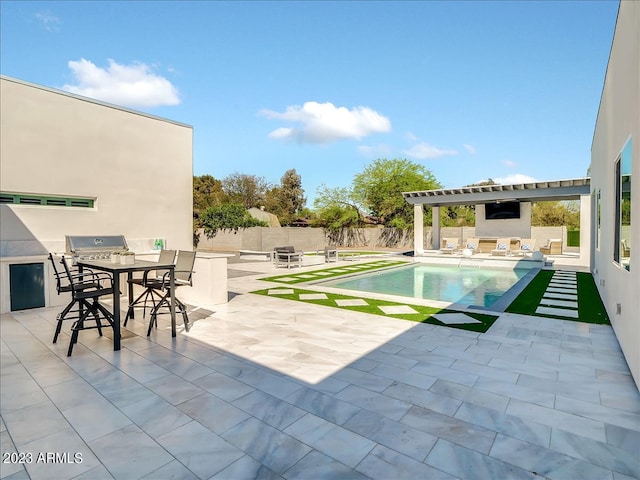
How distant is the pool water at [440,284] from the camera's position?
7.52 meters

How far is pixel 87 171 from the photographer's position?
7770mm

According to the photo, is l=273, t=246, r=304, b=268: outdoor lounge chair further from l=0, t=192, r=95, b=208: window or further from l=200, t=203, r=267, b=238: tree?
l=200, t=203, r=267, b=238: tree

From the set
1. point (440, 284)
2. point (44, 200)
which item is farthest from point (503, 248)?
point (44, 200)

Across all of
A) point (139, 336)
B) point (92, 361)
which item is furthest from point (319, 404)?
point (139, 336)

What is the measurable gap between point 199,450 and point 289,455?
20.7 inches

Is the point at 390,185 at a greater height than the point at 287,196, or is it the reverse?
the point at 287,196

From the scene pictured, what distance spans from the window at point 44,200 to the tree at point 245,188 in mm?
36583

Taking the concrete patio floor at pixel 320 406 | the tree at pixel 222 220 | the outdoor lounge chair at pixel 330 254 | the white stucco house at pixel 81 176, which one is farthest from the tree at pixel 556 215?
the white stucco house at pixel 81 176

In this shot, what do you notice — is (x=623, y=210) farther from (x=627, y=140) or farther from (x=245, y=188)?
(x=245, y=188)

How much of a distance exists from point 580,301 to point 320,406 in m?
6.28

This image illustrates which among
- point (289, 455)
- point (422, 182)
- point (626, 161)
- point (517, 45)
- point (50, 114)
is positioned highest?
point (517, 45)

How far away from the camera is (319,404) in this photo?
8.47 ft

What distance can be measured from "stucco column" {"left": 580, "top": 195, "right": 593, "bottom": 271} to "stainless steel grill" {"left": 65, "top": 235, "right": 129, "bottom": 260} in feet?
47.1

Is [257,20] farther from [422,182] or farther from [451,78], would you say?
[422,182]
